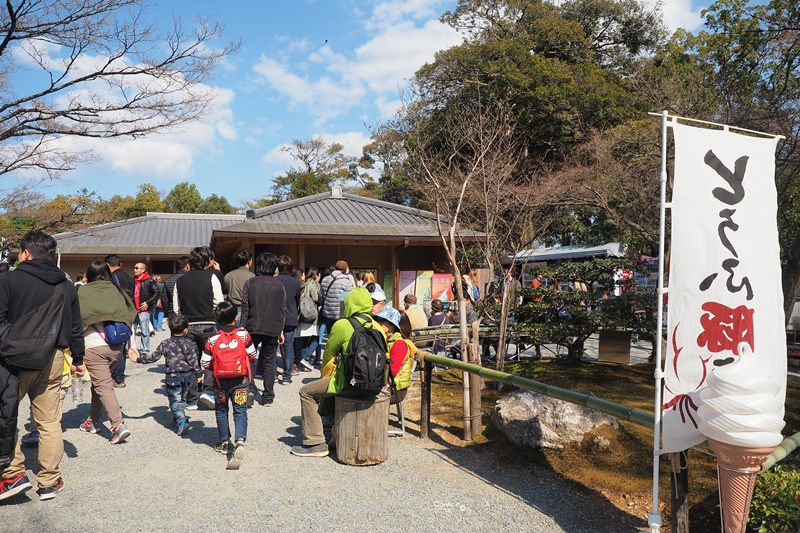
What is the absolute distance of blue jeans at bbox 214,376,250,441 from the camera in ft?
15.2

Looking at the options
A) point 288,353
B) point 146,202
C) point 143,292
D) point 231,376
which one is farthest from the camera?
point 146,202

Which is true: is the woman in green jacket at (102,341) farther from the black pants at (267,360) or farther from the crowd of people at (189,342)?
the black pants at (267,360)

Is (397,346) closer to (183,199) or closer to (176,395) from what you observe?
(176,395)

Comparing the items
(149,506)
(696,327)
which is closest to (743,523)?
(696,327)

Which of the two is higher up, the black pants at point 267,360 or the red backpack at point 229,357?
the red backpack at point 229,357

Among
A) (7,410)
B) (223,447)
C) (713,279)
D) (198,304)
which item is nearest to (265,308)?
(198,304)

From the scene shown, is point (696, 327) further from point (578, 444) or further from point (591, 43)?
point (591, 43)

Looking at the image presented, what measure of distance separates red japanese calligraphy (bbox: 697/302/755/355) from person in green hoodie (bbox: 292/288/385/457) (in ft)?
7.90

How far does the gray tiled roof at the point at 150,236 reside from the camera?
20.4 m

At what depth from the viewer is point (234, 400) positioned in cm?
467

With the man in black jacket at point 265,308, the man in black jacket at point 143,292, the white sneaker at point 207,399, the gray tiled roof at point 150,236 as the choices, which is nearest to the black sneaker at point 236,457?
the white sneaker at point 207,399

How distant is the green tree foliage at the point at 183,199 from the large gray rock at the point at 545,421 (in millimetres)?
44311

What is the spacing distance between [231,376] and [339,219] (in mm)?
10453

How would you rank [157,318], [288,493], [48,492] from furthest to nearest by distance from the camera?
[157,318]
[288,493]
[48,492]
